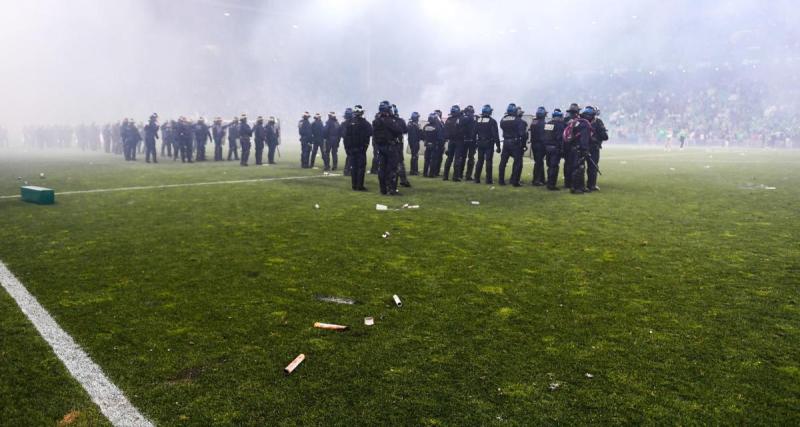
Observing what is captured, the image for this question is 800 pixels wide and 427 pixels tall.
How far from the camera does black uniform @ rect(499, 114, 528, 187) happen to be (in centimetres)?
1273

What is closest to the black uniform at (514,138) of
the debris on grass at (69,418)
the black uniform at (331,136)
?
the black uniform at (331,136)

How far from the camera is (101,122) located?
199 feet

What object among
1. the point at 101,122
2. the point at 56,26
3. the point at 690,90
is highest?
the point at 56,26

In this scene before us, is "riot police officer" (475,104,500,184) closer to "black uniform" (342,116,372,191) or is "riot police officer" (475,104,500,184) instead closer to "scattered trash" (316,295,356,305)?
"black uniform" (342,116,372,191)

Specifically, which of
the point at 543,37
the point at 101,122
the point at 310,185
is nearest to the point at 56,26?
the point at 101,122

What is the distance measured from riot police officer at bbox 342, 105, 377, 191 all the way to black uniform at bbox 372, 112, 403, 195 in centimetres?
22

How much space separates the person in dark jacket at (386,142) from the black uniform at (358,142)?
21cm

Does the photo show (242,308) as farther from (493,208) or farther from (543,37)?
(543,37)

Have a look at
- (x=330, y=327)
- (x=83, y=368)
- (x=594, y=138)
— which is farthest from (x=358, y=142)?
(x=83, y=368)

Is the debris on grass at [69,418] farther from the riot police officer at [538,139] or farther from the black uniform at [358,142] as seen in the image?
the riot police officer at [538,139]

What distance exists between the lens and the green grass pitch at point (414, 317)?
118 inches

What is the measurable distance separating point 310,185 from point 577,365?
1055cm

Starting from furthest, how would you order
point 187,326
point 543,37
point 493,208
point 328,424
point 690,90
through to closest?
point 543,37 < point 690,90 < point 493,208 < point 187,326 < point 328,424

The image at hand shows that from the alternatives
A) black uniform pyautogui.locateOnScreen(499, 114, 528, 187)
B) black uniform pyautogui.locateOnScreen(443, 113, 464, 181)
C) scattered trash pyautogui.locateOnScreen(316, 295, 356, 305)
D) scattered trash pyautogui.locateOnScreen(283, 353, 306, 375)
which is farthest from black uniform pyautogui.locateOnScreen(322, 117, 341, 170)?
scattered trash pyautogui.locateOnScreen(283, 353, 306, 375)
